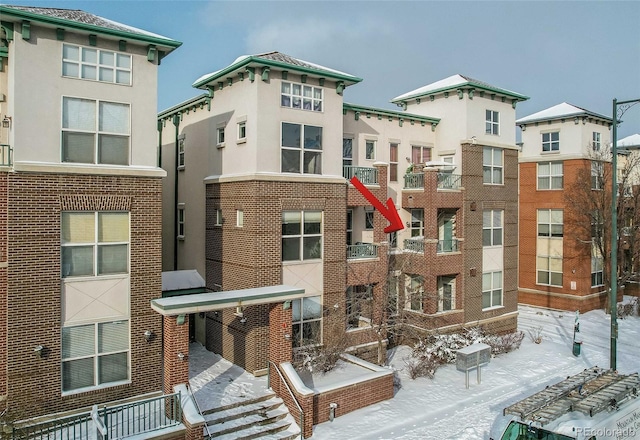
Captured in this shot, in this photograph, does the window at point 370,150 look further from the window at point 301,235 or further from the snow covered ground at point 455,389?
the snow covered ground at point 455,389

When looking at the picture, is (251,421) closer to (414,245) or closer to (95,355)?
(95,355)

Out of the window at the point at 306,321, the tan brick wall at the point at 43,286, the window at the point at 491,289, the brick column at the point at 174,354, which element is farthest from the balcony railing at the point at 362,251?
the tan brick wall at the point at 43,286

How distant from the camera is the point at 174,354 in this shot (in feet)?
43.9

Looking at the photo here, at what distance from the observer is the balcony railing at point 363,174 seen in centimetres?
2052

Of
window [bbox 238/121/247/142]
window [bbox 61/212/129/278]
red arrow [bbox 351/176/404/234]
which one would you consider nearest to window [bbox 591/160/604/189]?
A: red arrow [bbox 351/176/404/234]

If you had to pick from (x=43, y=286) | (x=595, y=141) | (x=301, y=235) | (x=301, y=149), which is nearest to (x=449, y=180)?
(x=301, y=149)

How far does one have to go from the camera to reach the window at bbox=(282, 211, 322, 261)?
59.2 ft

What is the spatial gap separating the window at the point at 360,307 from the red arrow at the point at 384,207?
2.79 meters

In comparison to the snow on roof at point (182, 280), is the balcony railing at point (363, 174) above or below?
above

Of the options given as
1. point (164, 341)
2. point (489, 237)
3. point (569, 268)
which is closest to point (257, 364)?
point (164, 341)

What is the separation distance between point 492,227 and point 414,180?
484cm

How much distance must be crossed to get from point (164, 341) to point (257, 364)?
388 cm

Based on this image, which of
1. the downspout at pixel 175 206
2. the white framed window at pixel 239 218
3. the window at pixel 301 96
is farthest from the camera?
the downspout at pixel 175 206

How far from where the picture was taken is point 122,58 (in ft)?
46.3
